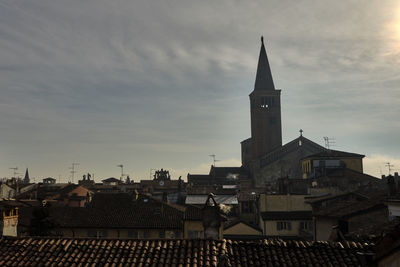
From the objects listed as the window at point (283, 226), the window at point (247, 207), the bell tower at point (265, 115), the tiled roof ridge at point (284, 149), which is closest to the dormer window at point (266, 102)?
the bell tower at point (265, 115)

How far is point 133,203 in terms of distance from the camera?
A: 44406 millimetres

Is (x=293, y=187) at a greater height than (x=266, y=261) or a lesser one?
greater

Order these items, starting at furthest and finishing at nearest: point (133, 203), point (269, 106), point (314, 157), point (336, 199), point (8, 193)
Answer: point (269, 106) → point (8, 193) → point (314, 157) → point (133, 203) → point (336, 199)

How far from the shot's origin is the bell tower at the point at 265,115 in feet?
330

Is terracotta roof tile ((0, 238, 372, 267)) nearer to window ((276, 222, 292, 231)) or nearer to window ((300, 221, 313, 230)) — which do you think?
window ((300, 221, 313, 230))

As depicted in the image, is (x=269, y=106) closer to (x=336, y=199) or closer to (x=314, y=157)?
(x=314, y=157)

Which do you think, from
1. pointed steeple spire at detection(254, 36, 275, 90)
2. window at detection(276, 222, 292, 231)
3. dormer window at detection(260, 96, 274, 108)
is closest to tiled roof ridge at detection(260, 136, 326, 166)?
dormer window at detection(260, 96, 274, 108)

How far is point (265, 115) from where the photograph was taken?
10088 centimetres

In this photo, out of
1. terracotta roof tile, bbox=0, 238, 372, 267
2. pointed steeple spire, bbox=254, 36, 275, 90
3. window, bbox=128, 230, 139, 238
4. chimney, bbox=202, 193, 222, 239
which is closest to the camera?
terracotta roof tile, bbox=0, 238, 372, 267

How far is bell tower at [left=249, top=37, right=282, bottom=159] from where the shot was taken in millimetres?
100688

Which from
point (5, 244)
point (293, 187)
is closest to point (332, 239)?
point (5, 244)

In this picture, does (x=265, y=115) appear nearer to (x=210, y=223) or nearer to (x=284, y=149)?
(x=284, y=149)

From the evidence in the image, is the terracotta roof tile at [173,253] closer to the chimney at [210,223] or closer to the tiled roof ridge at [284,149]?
the chimney at [210,223]

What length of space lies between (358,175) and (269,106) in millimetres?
40727
